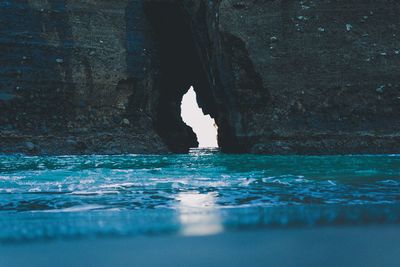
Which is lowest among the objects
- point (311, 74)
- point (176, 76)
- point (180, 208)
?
point (180, 208)

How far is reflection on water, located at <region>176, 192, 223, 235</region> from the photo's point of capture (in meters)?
1.46

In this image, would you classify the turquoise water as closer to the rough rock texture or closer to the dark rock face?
the dark rock face

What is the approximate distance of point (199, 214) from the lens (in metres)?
1.83

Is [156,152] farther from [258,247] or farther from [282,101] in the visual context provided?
[258,247]

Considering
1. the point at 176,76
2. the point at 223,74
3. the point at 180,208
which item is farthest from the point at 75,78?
the point at 180,208

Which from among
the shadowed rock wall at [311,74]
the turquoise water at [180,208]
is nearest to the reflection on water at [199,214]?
the turquoise water at [180,208]

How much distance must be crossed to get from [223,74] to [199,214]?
11.4 m

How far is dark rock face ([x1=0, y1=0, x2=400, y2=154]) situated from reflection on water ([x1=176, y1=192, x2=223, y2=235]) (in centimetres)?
951

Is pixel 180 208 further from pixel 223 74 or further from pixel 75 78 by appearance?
pixel 75 78

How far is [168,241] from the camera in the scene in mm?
1315

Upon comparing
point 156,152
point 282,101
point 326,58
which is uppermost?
point 326,58

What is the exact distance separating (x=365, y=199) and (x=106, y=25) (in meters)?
13.0

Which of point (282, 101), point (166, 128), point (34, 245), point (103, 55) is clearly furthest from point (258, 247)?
point (166, 128)

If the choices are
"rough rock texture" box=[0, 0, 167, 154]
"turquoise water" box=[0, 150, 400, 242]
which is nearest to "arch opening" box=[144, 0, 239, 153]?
"rough rock texture" box=[0, 0, 167, 154]
